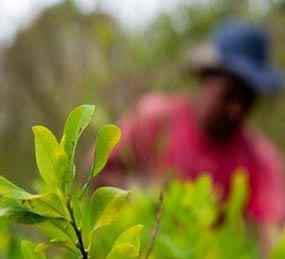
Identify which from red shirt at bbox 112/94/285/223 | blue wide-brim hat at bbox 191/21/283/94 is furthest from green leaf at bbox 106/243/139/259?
blue wide-brim hat at bbox 191/21/283/94

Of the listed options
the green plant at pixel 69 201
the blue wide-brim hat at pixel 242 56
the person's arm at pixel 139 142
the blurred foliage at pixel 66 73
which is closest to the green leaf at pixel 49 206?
the green plant at pixel 69 201

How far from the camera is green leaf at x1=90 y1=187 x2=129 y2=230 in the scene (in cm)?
76

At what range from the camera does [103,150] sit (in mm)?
740

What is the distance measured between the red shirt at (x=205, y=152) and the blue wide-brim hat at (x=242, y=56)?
169mm

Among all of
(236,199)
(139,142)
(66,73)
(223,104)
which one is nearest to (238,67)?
(223,104)

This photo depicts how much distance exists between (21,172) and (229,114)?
1661 mm

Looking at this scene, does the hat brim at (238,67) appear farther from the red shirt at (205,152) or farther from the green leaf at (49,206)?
the green leaf at (49,206)

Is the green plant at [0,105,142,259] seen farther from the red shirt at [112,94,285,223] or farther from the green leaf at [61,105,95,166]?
the red shirt at [112,94,285,223]

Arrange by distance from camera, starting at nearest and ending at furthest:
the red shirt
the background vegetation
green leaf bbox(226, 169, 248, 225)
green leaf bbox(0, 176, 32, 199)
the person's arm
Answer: green leaf bbox(0, 176, 32, 199), green leaf bbox(226, 169, 248, 225), the person's arm, the red shirt, the background vegetation

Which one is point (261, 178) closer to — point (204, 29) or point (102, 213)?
point (102, 213)

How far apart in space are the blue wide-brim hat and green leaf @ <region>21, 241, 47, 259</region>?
285 cm

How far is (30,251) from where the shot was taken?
0.77 meters

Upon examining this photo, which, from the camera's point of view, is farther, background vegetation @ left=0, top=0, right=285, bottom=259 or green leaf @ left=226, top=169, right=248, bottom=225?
background vegetation @ left=0, top=0, right=285, bottom=259

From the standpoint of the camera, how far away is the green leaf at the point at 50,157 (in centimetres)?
74
